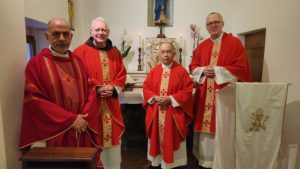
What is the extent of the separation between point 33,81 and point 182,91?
4.99 feet

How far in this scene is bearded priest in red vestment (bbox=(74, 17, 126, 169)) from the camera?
2.08 metres

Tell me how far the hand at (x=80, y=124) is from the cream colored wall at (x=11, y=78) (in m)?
0.40

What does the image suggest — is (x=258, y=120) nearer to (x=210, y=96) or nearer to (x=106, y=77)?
(x=210, y=96)

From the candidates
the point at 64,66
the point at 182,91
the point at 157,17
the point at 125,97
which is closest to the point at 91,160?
the point at 64,66

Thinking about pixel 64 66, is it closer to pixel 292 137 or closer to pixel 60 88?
pixel 60 88

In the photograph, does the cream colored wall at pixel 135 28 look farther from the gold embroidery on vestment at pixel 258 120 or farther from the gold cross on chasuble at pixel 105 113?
the gold cross on chasuble at pixel 105 113

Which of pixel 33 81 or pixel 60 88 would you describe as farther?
pixel 60 88

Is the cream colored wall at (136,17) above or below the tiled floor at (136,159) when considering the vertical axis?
above

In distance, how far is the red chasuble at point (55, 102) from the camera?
150cm

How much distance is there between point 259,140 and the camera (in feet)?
6.68

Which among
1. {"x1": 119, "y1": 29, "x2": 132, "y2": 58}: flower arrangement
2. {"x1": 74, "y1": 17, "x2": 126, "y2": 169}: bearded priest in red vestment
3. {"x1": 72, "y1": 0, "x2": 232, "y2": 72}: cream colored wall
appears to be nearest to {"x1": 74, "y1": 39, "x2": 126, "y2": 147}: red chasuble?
{"x1": 74, "y1": 17, "x2": 126, "y2": 169}: bearded priest in red vestment

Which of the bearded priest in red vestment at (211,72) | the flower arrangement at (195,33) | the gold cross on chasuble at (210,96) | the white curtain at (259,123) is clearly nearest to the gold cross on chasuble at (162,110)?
the bearded priest in red vestment at (211,72)

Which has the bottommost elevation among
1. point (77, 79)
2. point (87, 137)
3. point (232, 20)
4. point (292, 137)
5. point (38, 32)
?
point (292, 137)

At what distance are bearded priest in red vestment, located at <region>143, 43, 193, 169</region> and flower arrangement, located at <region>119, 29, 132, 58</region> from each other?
1.25m
